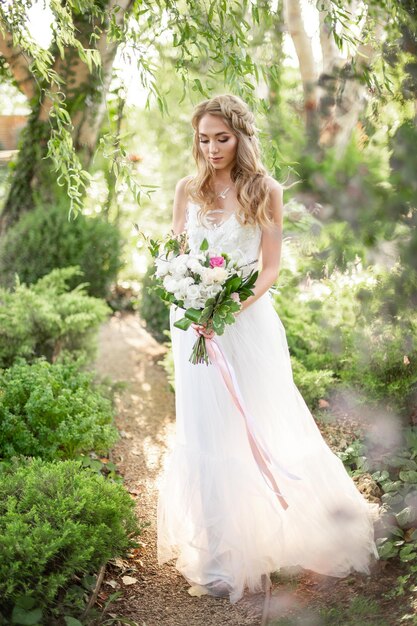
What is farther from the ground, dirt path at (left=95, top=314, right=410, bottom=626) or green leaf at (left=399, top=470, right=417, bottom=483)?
green leaf at (left=399, top=470, right=417, bottom=483)

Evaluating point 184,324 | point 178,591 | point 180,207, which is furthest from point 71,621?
point 180,207

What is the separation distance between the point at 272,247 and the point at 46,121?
4925mm

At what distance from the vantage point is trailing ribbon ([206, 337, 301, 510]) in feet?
10.3

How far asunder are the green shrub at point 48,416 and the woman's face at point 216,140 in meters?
1.87

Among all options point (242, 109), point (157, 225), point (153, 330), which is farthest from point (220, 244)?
point (157, 225)

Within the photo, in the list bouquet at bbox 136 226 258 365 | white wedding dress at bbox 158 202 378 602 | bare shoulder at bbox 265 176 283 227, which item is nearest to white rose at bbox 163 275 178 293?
bouquet at bbox 136 226 258 365

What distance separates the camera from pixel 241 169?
10.8 feet

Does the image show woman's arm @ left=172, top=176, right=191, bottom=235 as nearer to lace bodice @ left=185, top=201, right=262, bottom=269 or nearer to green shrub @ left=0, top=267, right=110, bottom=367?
lace bodice @ left=185, top=201, right=262, bottom=269

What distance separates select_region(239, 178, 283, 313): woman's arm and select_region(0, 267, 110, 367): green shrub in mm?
2659

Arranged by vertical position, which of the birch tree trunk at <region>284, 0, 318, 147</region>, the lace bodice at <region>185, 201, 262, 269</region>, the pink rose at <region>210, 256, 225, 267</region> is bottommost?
the pink rose at <region>210, 256, 225, 267</region>

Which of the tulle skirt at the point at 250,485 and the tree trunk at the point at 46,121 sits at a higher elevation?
the tree trunk at the point at 46,121

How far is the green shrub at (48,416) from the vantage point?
4.06 m

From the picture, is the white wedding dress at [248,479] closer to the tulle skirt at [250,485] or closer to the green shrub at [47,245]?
the tulle skirt at [250,485]

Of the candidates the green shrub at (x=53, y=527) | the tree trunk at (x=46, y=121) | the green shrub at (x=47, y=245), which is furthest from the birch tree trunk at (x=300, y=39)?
the green shrub at (x=53, y=527)
